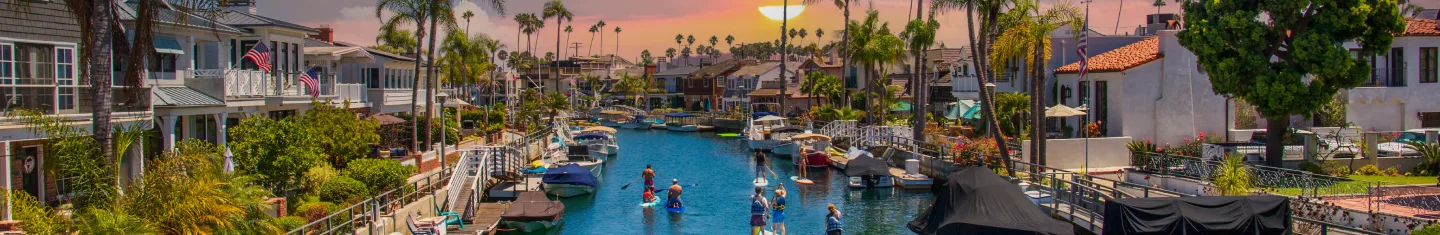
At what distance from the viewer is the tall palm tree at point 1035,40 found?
121 feet

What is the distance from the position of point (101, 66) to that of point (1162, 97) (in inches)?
1359

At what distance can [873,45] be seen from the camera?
6844 centimetres

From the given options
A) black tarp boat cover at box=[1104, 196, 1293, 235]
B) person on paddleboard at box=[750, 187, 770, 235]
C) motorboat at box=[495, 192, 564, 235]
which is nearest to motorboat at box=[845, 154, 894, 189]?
motorboat at box=[495, 192, 564, 235]

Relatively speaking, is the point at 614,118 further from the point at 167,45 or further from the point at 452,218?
the point at 167,45

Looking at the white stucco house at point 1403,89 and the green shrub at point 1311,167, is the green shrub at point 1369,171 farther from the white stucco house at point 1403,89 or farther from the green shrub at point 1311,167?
the white stucco house at point 1403,89

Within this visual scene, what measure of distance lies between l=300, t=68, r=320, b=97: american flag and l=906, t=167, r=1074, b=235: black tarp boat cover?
838 inches

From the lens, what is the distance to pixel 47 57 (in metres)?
22.6

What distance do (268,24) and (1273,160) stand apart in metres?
30.6

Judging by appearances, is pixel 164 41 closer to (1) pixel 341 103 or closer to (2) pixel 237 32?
(2) pixel 237 32

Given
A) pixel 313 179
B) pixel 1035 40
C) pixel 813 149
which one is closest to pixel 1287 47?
pixel 1035 40

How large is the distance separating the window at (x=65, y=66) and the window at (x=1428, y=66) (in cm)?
3982

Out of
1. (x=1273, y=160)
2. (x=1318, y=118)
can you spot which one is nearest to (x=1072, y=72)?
(x=1318, y=118)

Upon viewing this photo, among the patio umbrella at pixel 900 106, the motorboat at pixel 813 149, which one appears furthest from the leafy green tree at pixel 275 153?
the patio umbrella at pixel 900 106

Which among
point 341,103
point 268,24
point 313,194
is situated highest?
point 268,24
